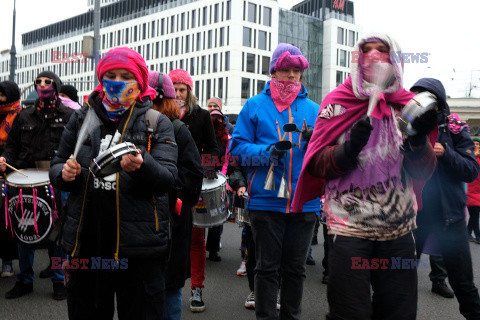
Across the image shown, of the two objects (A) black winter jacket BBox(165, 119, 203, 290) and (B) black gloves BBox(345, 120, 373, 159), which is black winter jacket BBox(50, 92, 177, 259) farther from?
(B) black gloves BBox(345, 120, 373, 159)

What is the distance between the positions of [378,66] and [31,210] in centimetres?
349

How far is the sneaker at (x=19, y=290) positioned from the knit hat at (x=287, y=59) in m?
3.44

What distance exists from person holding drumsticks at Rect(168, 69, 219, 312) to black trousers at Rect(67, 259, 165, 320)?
1.94 m

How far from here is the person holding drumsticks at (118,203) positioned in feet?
8.45

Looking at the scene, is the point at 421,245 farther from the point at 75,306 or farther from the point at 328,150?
the point at 75,306

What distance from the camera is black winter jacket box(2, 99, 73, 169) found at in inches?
200

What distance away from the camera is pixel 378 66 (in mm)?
2568

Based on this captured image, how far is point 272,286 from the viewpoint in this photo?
11.9 ft

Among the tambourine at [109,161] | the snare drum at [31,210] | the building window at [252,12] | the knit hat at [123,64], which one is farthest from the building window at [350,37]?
the tambourine at [109,161]

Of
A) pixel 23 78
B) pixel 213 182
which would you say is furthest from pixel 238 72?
pixel 213 182

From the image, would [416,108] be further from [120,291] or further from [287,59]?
[120,291]

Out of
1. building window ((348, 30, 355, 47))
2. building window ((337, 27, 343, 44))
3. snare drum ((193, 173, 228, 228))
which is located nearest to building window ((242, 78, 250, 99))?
building window ((337, 27, 343, 44))

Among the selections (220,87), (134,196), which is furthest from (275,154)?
(220,87)

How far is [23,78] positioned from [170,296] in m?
97.9
